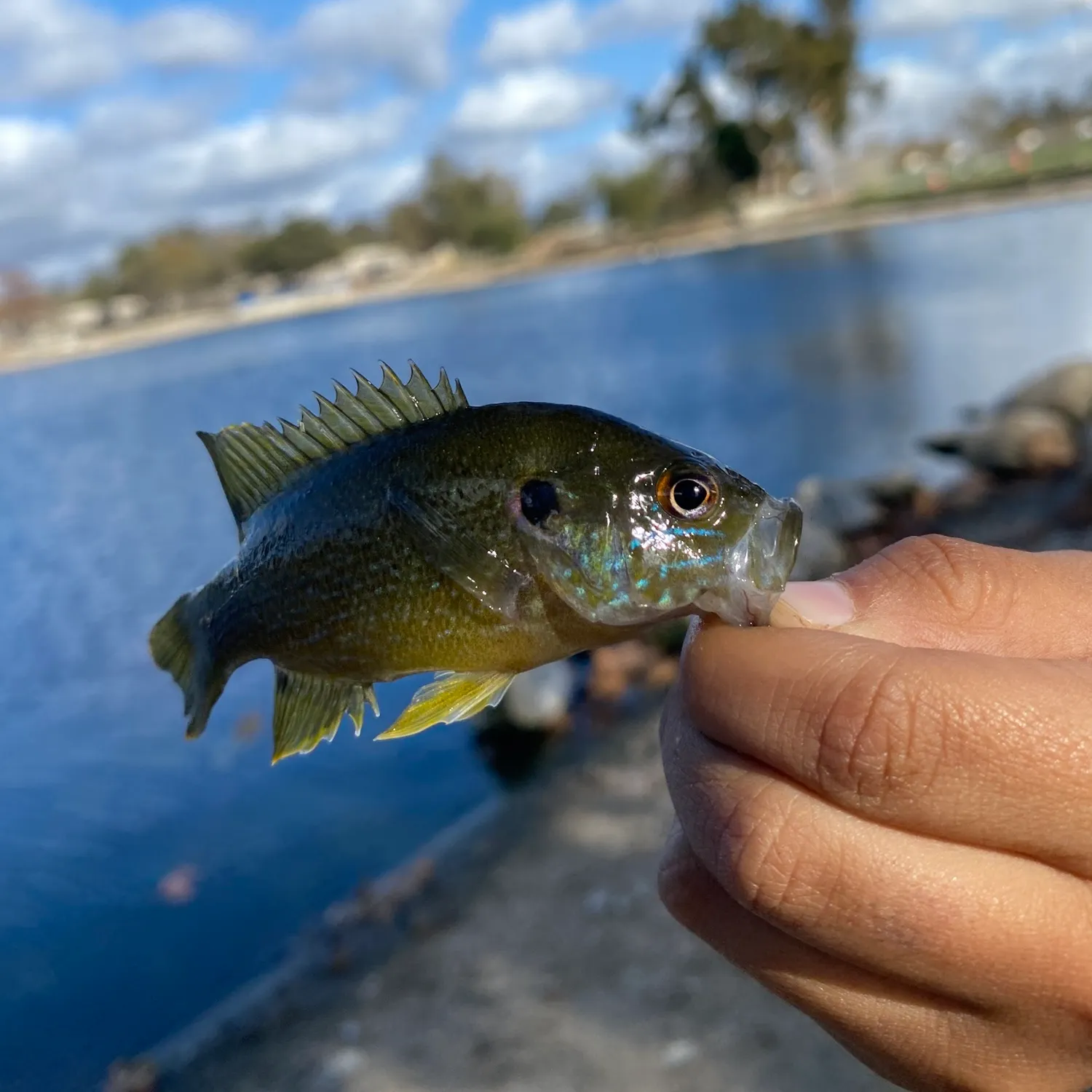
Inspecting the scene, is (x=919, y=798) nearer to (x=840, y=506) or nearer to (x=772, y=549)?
(x=772, y=549)

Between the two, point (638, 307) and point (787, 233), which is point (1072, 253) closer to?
point (638, 307)

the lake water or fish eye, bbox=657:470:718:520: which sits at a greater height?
fish eye, bbox=657:470:718:520

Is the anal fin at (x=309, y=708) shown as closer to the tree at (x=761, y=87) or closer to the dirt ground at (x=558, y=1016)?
the dirt ground at (x=558, y=1016)

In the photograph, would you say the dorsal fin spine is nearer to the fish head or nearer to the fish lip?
the fish head

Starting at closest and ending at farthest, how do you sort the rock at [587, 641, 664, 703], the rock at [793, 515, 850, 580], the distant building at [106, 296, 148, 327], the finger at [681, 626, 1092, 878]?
the finger at [681, 626, 1092, 878], the rock at [587, 641, 664, 703], the rock at [793, 515, 850, 580], the distant building at [106, 296, 148, 327]

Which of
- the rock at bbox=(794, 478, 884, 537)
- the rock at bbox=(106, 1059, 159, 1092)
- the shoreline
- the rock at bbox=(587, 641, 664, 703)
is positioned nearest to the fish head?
the rock at bbox=(106, 1059, 159, 1092)

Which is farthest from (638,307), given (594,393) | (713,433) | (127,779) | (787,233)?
(787,233)
